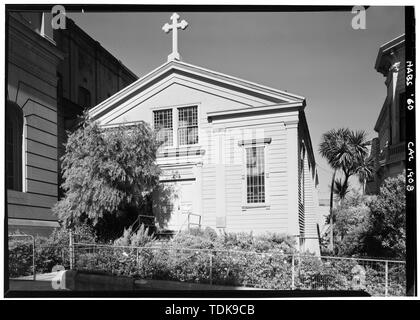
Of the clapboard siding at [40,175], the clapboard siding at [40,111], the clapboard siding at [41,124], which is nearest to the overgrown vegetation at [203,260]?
the clapboard siding at [40,175]

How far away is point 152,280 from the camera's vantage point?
5.66 m

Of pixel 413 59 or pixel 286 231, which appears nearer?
pixel 413 59

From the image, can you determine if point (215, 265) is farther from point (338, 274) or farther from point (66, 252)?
point (66, 252)

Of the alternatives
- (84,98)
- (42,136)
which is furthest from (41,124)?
(84,98)

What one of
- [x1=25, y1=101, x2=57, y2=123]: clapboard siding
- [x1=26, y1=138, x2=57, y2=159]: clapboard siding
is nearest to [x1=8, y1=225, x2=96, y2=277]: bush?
[x1=26, y1=138, x2=57, y2=159]: clapboard siding

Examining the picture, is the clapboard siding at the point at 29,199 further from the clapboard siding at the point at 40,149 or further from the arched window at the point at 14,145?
the clapboard siding at the point at 40,149

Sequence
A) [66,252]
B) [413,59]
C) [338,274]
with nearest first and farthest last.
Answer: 1. [413,59]
2. [338,274]
3. [66,252]

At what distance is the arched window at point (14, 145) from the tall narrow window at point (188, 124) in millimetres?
2011

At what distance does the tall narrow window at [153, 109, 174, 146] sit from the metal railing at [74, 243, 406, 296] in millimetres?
1445

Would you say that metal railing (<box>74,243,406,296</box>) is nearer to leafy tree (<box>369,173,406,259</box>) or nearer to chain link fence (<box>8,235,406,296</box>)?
chain link fence (<box>8,235,406,296</box>)

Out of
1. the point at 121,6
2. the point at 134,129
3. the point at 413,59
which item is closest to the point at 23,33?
the point at 121,6

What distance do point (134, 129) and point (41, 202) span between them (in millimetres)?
1528

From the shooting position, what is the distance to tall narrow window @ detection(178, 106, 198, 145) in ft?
18.9

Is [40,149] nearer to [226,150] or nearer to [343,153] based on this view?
[226,150]
